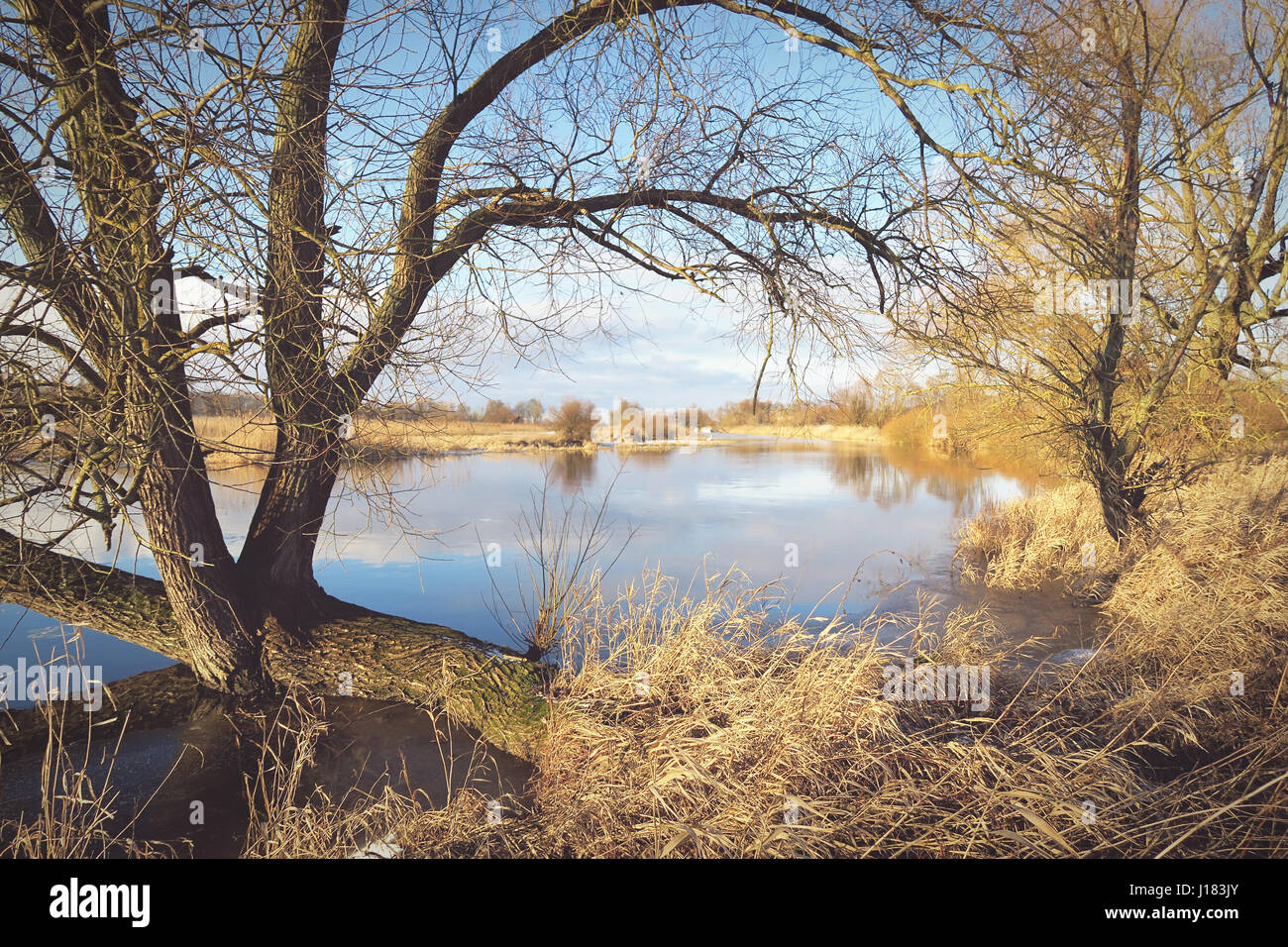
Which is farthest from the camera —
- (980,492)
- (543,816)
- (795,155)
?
(980,492)

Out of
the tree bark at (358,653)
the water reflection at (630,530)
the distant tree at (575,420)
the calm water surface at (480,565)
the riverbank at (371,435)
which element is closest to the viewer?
the riverbank at (371,435)

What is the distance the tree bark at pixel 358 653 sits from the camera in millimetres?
3969

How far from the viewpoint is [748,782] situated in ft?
9.39

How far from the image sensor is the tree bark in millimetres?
3969

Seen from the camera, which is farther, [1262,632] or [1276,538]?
[1276,538]

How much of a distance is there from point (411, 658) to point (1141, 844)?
4021mm

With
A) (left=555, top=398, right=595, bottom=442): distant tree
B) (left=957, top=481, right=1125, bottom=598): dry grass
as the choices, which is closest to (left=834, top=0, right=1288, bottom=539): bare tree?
(left=957, top=481, right=1125, bottom=598): dry grass

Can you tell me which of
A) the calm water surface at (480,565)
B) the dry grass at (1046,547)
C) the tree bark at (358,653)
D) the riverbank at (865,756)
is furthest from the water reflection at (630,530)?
the riverbank at (865,756)

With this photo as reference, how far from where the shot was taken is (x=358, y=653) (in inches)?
177

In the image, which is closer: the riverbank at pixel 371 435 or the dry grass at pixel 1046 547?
the riverbank at pixel 371 435

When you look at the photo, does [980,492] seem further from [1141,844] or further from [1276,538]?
[1141,844]

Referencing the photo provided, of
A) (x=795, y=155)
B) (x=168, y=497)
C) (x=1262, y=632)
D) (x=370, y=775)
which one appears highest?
(x=795, y=155)

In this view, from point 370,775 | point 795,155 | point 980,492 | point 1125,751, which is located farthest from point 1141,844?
point 980,492

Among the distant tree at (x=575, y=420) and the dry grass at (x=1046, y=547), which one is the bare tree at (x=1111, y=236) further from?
the distant tree at (x=575, y=420)
